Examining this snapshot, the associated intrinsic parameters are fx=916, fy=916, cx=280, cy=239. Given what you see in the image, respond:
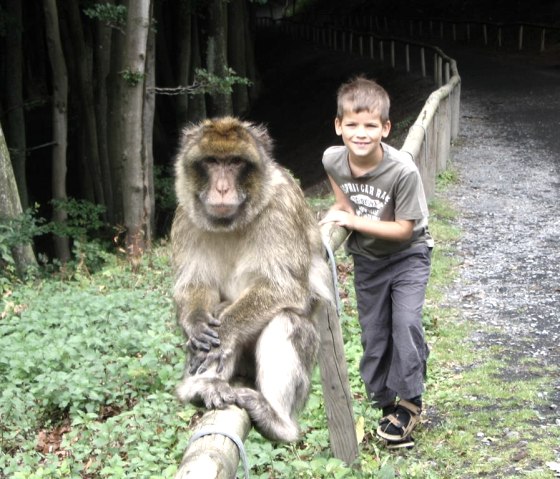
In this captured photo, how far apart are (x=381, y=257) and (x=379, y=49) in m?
29.0

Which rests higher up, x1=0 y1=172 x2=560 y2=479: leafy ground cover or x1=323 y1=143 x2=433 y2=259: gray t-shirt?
x1=323 y1=143 x2=433 y2=259: gray t-shirt

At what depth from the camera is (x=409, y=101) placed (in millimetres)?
23609

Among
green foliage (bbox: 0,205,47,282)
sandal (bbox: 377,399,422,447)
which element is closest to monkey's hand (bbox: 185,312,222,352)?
sandal (bbox: 377,399,422,447)

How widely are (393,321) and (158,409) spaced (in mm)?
1534

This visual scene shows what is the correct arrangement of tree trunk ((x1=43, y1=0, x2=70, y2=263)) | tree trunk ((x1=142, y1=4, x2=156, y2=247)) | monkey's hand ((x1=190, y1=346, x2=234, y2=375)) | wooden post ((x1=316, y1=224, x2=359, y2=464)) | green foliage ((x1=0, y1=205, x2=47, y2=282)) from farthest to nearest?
tree trunk ((x1=43, y1=0, x2=70, y2=263)) → tree trunk ((x1=142, y1=4, x2=156, y2=247)) → green foliage ((x1=0, y1=205, x2=47, y2=282)) → wooden post ((x1=316, y1=224, x2=359, y2=464)) → monkey's hand ((x1=190, y1=346, x2=234, y2=375))

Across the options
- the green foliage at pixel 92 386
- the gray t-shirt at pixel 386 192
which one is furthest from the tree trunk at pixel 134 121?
the gray t-shirt at pixel 386 192

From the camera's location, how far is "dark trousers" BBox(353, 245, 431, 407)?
512 centimetres

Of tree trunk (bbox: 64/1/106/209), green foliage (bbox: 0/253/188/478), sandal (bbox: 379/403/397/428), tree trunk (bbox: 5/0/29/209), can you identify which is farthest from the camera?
tree trunk (bbox: 64/1/106/209)

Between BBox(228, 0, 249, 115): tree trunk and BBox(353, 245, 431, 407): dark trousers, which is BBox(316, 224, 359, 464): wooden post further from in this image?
BBox(228, 0, 249, 115): tree trunk

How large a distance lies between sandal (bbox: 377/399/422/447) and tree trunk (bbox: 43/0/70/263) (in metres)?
11.0

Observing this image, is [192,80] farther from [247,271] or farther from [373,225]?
[247,271]

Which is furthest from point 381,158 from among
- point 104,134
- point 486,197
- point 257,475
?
point 104,134

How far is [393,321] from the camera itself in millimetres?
5211

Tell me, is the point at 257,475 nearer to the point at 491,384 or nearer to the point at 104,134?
the point at 491,384
